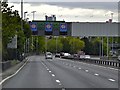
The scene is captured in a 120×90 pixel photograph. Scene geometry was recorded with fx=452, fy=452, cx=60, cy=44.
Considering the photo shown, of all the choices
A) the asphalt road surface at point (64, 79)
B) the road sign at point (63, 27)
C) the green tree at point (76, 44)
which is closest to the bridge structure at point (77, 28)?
the road sign at point (63, 27)

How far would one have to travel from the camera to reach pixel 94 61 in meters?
69.9

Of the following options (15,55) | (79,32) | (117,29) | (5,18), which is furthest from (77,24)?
(5,18)

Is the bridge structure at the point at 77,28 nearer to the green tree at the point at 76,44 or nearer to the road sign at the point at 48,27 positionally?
the road sign at the point at 48,27

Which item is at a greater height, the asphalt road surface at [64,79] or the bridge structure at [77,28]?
the bridge structure at [77,28]

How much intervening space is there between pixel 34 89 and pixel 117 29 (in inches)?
3327

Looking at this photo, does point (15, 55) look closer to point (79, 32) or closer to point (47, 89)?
point (79, 32)

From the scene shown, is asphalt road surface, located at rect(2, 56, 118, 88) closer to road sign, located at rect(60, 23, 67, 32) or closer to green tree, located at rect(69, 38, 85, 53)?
road sign, located at rect(60, 23, 67, 32)

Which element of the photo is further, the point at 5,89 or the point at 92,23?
the point at 92,23

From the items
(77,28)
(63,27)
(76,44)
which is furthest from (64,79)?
(76,44)

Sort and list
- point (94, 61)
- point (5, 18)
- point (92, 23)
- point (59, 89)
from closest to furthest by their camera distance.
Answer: point (59, 89) < point (5, 18) < point (94, 61) < point (92, 23)

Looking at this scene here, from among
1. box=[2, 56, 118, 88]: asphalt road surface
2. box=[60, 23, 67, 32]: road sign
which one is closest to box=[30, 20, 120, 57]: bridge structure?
box=[60, 23, 67, 32]: road sign

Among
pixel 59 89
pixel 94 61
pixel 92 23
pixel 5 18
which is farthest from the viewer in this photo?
pixel 92 23

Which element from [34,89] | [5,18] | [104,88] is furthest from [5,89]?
[5,18]

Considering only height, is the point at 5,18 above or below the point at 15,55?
above
